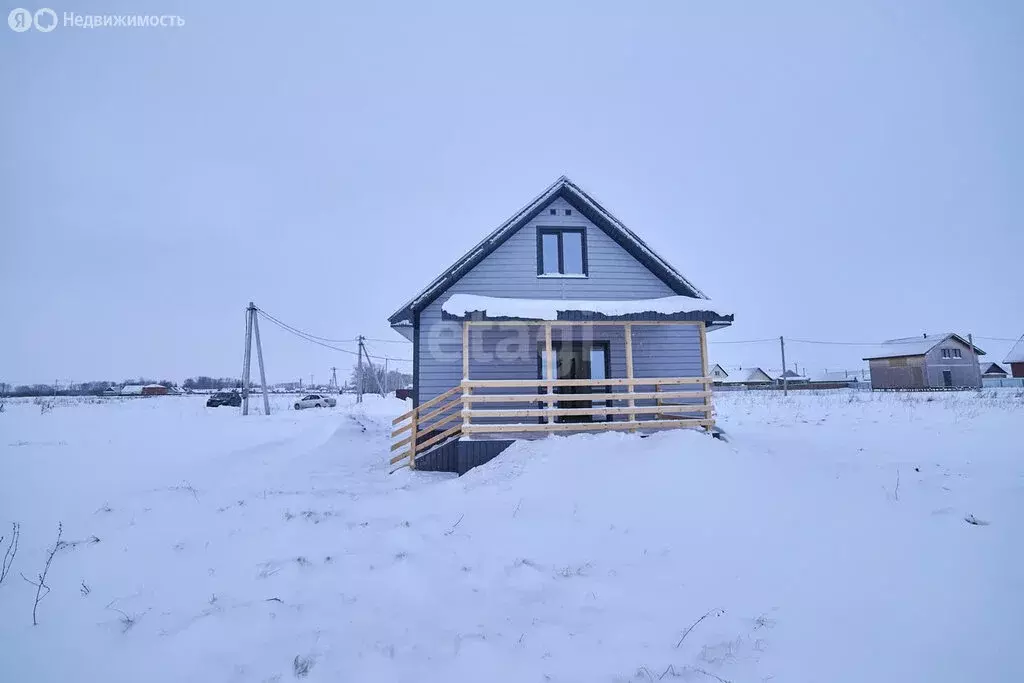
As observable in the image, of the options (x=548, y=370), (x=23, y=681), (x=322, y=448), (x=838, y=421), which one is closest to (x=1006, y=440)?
(x=838, y=421)

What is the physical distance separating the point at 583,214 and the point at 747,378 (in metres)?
77.3

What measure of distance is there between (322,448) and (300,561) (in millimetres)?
9428

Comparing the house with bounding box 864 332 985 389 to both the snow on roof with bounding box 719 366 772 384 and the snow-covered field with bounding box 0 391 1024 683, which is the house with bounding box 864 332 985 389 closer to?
the snow on roof with bounding box 719 366 772 384

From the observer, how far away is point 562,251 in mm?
13242

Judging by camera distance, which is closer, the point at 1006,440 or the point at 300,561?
the point at 300,561

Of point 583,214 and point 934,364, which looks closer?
point 583,214

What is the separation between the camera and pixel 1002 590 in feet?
12.7

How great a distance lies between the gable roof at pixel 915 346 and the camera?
4119 cm

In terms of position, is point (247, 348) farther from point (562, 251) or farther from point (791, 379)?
point (791, 379)

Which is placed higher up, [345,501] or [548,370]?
[548,370]

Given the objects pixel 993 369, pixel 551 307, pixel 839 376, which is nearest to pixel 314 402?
pixel 551 307

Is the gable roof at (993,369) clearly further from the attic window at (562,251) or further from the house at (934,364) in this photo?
the attic window at (562,251)

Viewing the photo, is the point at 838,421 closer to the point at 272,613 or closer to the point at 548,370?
the point at 548,370

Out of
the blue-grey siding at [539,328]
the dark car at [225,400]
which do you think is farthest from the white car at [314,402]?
the blue-grey siding at [539,328]
